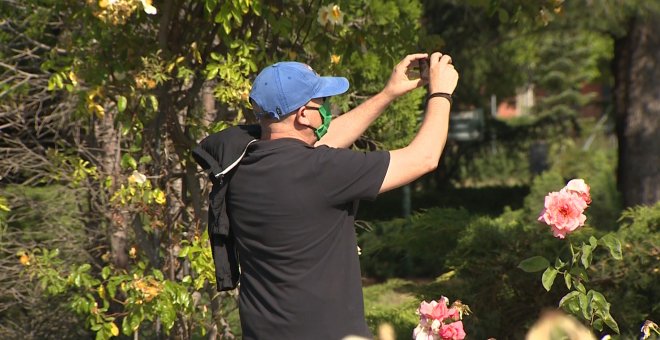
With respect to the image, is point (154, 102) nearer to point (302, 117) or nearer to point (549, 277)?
point (302, 117)

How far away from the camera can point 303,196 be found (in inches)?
96.3

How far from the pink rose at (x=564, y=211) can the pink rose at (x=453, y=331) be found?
0.51 meters

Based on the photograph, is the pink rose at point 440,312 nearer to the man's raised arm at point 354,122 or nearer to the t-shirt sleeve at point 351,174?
the man's raised arm at point 354,122

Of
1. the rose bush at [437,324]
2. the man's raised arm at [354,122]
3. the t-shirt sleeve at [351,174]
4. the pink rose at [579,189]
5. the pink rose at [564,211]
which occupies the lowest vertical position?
the rose bush at [437,324]

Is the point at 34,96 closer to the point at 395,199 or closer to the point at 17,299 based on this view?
the point at 17,299

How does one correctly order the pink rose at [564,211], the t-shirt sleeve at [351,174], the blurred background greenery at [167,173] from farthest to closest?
the blurred background greenery at [167,173] < the pink rose at [564,211] < the t-shirt sleeve at [351,174]

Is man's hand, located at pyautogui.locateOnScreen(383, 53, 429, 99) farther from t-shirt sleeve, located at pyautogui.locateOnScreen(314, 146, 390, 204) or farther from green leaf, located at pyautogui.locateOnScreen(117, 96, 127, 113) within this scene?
green leaf, located at pyautogui.locateOnScreen(117, 96, 127, 113)

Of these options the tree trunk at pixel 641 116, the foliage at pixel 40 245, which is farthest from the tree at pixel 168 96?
the tree trunk at pixel 641 116

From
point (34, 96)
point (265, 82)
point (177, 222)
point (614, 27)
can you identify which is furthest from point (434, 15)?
point (265, 82)

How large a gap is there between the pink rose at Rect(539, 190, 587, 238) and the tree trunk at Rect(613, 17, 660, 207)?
6502mm

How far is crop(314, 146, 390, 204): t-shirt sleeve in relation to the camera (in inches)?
94.8

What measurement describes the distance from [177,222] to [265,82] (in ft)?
6.41

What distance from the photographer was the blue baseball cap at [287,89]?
2.51 meters

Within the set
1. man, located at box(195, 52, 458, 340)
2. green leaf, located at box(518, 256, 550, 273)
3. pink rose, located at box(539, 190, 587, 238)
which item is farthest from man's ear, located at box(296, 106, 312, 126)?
green leaf, located at box(518, 256, 550, 273)
